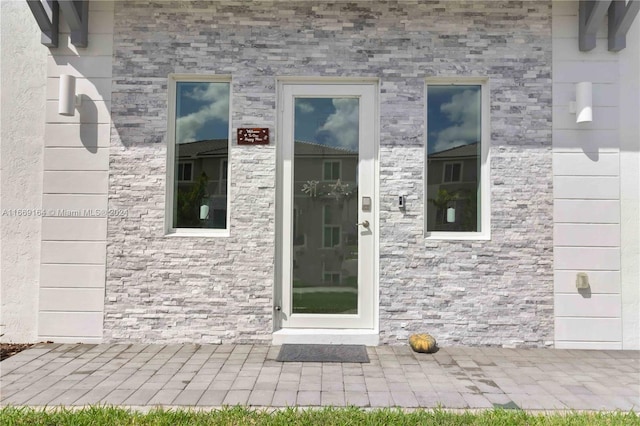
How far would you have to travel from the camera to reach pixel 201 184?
15.2 feet

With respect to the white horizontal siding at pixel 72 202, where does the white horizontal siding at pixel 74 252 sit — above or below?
below

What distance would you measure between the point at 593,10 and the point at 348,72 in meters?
2.38

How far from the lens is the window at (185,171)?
4.64 meters

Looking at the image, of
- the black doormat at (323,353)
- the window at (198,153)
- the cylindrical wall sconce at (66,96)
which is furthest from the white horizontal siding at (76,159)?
the black doormat at (323,353)

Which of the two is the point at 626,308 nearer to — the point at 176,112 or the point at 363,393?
the point at 363,393

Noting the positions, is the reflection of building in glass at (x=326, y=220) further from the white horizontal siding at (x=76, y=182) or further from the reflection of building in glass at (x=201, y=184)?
the white horizontal siding at (x=76, y=182)

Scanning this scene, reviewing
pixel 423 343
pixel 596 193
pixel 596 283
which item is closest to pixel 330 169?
pixel 423 343

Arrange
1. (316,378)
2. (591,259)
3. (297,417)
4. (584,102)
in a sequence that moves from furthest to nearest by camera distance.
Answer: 1. (591,259)
2. (584,102)
3. (316,378)
4. (297,417)

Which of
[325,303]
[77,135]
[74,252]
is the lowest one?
[325,303]

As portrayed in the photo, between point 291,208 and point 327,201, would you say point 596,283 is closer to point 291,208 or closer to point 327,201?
point 327,201

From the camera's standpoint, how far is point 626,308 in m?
4.38

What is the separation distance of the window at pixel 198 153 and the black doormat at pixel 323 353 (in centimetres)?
143

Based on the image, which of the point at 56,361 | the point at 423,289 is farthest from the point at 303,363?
the point at 56,361

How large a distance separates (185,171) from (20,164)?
1636mm
